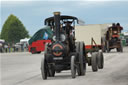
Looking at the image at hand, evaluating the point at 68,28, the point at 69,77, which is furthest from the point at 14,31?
the point at 69,77

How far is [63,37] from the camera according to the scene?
14.3m

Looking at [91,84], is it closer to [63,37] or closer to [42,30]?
[63,37]

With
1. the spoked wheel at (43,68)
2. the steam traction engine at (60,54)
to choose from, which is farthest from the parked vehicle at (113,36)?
the spoked wheel at (43,68)

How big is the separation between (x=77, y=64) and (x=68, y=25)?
176cm

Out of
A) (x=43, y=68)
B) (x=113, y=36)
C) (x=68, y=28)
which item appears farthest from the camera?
(x=113, y=36)

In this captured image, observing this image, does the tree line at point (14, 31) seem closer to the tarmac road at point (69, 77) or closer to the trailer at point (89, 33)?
the trailer at point (89, 33)

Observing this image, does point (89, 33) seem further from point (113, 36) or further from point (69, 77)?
point (69, 77)

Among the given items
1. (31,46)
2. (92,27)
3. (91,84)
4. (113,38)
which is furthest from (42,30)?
(91,84)

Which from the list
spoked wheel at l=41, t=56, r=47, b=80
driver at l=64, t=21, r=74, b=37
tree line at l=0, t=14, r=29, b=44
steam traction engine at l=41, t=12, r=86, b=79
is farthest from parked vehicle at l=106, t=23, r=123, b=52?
tree line at l=0, t=14, r=29, b=44

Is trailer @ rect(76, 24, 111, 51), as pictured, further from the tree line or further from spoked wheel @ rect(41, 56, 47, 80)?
the tree line

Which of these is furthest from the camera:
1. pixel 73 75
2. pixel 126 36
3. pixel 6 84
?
pixel 126 36

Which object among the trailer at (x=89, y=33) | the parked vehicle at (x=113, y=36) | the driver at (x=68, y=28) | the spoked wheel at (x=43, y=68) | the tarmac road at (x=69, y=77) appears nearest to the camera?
the tarmac road at (x=69, y=77)

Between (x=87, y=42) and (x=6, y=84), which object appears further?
(x=87, y=42)

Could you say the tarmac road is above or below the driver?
below
